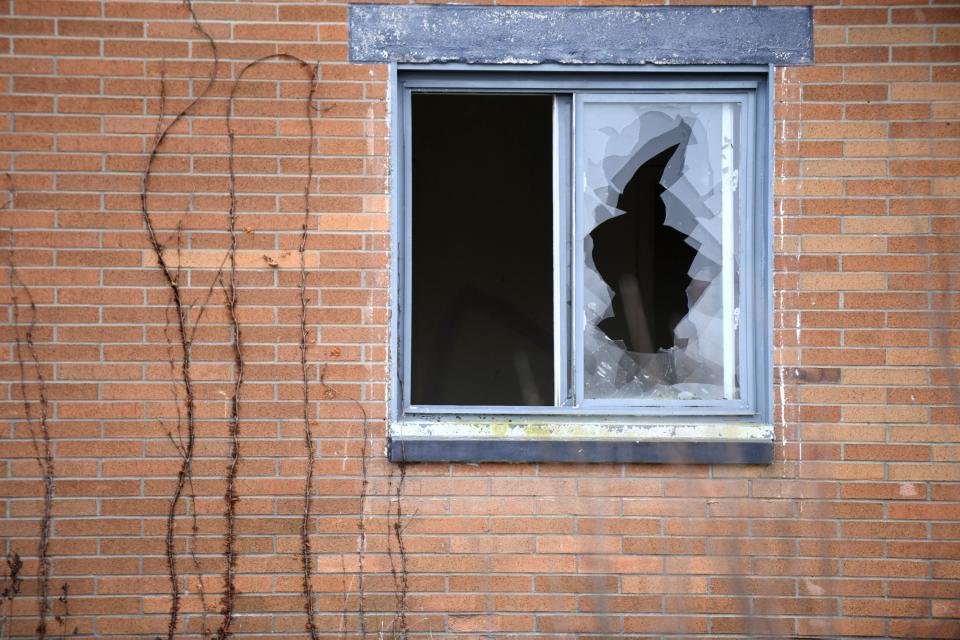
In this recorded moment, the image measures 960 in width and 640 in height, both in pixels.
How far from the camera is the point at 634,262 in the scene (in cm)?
379

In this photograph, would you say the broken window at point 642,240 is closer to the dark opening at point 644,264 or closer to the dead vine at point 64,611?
the dark opening at point 644,264

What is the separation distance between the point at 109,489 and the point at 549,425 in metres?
1.84

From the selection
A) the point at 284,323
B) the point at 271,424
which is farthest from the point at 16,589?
the point at 284,323

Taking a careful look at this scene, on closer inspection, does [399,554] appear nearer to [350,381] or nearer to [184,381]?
[350,381]

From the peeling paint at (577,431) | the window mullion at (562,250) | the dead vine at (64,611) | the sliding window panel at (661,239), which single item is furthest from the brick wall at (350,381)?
the window mullion at (562,250)

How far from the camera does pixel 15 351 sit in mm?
3531

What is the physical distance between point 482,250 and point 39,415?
3.23 metres

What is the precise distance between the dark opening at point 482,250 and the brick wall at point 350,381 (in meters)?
0.72

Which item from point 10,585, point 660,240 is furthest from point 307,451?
point 660,240

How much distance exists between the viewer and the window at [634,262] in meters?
3.60

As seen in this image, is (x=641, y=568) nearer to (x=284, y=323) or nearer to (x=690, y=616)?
(x=690, y=616)

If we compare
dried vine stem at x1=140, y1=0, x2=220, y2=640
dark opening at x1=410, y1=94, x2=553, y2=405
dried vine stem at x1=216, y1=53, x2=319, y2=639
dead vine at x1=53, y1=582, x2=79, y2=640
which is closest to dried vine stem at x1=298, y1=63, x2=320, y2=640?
dried vine stem at x1=216, y1=53, x2=319, y2=639

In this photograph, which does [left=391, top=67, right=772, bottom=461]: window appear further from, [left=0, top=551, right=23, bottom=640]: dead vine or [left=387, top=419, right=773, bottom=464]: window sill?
[left=0, top=551, right=23, bottom=640]: dead vine

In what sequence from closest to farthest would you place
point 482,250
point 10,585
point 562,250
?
point 10,585
point 562,250
point 482,250
